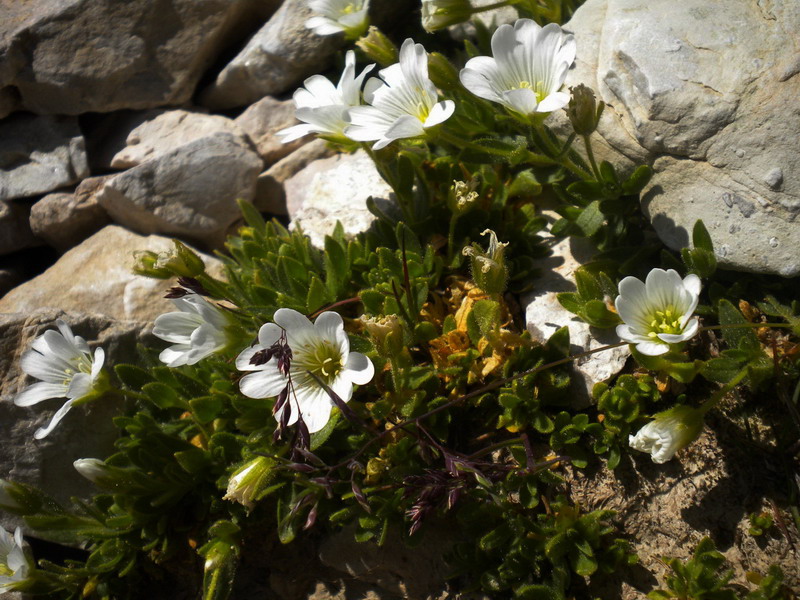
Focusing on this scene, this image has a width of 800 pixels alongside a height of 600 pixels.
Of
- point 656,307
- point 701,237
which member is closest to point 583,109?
point 701,237

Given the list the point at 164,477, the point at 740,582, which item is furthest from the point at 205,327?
the point at 740,582

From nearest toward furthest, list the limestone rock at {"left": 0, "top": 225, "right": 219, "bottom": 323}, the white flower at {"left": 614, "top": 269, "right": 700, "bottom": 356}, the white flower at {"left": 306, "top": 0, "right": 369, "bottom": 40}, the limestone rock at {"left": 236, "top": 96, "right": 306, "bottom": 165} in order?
1. the white flower at {"left": 614, "top": 269, "right": 700, "bottom": 356}
2. the white flower at {"left": 306, "top": 0, "right": 369, "bottom": 40}
3. the limestone rock at {"left": 0, "top": 225, "right": 219, "bottom": 323}
4. the limestone rock at {"left": 236, "top": 96, "right": 306, "bottom": 165}

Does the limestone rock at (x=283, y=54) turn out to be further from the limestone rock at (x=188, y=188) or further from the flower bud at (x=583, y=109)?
the flower bud at (x=583, y=109)

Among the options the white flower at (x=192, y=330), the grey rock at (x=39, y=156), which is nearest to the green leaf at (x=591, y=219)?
the white flower at (x=192, y=330)

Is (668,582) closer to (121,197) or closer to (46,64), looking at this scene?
Result: (121,197)

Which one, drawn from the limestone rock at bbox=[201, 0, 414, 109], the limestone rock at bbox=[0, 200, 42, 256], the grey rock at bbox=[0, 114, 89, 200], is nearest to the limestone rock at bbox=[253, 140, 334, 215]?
the limestone rock at bbox=[201, 0, 414, 109]

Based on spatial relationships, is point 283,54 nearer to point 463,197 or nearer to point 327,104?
point 327,104

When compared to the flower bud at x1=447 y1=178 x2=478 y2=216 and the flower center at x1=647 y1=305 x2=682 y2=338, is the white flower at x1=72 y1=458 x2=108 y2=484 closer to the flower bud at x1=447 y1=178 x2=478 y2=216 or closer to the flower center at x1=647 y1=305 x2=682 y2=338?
the flower bud at x1=447 y1=178 x2=478 y2=216
